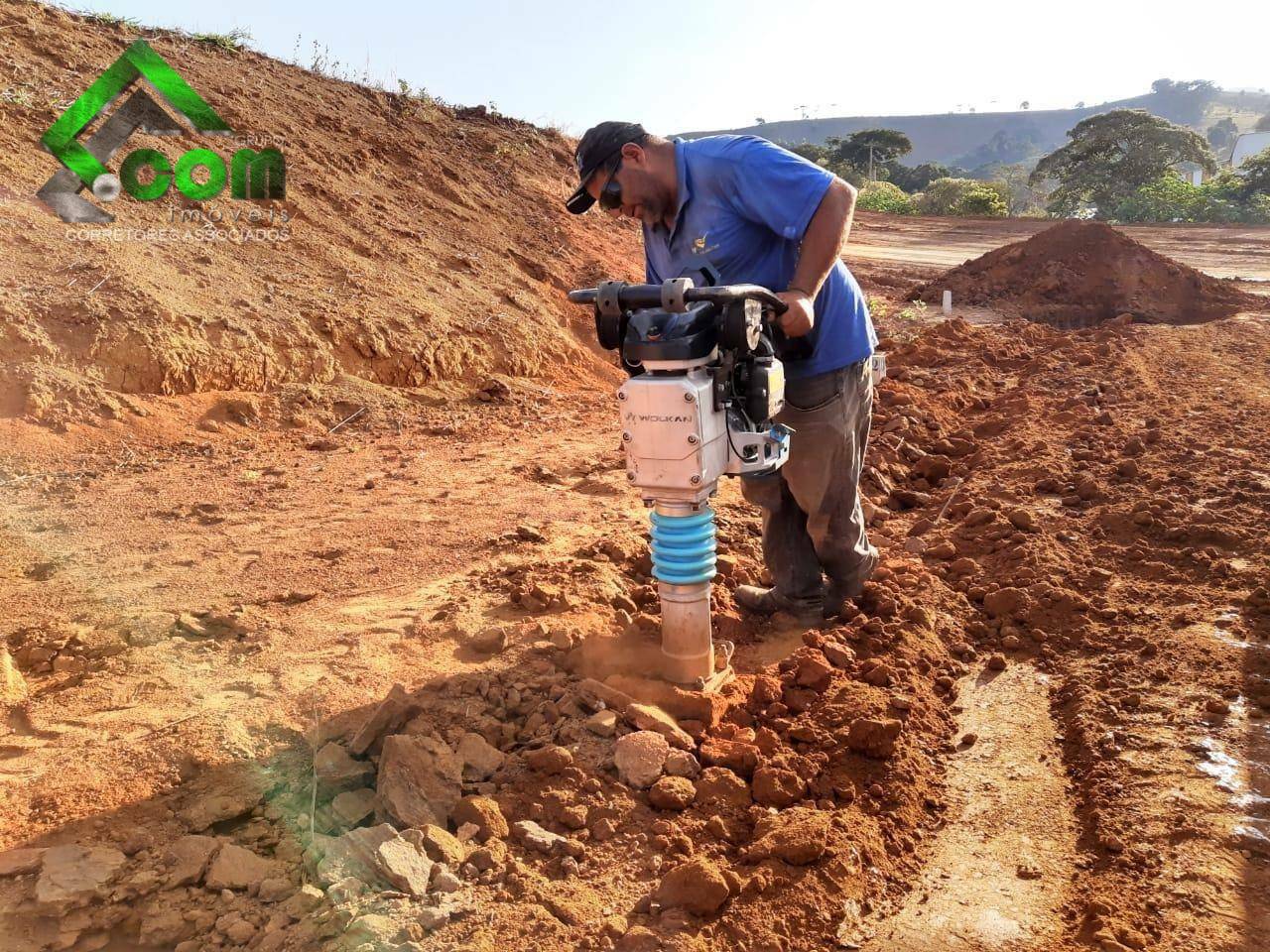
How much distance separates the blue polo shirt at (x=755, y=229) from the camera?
8.85 ft

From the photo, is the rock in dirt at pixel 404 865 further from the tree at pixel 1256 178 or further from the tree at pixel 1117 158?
the tree at pixel 1117 158

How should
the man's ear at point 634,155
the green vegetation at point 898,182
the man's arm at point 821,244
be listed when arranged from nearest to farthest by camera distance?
the man's arm at point 821,244 → the man's ear at point 634,155 → the green vegetation at point 898,182

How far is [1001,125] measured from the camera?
119 meters

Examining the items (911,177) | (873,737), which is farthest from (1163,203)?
(873,737)

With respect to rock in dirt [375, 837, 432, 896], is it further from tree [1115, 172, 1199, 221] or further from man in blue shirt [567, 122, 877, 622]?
tree [1115, 172, 1199, 221]

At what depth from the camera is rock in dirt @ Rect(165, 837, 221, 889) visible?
1948 mm

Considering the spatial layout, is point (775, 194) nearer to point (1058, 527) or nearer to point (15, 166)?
point (1058, 527)

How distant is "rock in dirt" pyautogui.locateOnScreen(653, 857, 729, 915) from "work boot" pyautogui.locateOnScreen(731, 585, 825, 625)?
5.23ft

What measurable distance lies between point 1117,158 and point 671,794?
1270 inches

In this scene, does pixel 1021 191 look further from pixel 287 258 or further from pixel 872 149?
pixel 287 258

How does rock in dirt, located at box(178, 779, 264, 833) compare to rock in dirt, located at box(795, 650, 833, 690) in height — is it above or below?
above

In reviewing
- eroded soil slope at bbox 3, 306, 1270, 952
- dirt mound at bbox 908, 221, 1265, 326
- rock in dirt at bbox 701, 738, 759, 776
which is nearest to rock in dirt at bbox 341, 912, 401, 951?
eroded soil slope at bbox 3, 306, 1270, 952

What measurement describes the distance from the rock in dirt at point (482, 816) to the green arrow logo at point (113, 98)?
7.82 m
